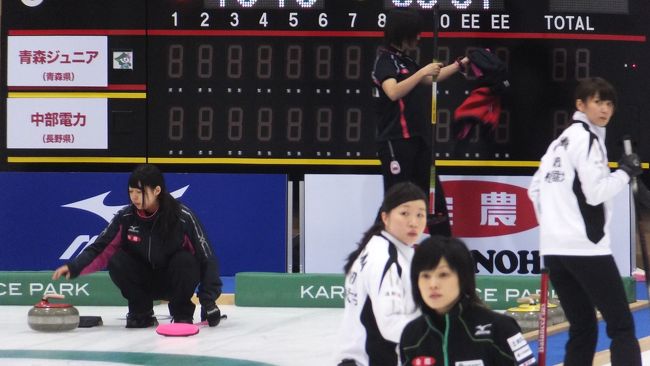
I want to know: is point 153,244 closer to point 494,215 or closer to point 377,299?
point 494,215

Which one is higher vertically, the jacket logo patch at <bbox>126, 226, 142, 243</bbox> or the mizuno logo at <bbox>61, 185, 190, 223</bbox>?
the mizuno logo at <bbox>61, 185, 190, 223</bbox>

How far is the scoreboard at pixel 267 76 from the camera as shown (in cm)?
1036

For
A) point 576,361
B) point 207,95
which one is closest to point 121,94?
point 207,95

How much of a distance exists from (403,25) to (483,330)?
15.4ft

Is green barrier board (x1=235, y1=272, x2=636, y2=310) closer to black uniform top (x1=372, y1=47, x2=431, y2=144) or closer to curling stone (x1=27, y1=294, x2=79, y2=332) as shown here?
black uniform top (x1=372, y1=47, x2=431, y2=144)

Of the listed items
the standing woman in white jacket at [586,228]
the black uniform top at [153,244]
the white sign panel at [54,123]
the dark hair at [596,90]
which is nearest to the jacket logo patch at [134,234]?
the black uniform top at [153,244]

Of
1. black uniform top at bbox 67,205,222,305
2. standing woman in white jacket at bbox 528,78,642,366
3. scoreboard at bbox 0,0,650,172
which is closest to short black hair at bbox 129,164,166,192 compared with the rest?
black uniform top at bbox 67,205,222,305

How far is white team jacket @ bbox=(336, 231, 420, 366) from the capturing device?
477 centimetres

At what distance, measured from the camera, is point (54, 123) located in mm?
10680

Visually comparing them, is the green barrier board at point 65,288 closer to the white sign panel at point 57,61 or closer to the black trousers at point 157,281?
the black trousers at point 157,281

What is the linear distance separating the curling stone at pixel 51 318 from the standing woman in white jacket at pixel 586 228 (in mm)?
3665

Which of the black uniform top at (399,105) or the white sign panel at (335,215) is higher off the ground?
the black uniform top at (399,105)

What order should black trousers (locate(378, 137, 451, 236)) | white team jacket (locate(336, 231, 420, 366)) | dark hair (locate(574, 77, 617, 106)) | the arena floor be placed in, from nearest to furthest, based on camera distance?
white team jacket (locate(336, 231, 420, 366)), dark hair (locate(574, 77, 617, 106)), the arena floor, black trousers (locate(378, 137, 451, 236))

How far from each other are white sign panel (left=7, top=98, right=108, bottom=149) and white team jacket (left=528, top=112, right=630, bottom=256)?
5443 mm
